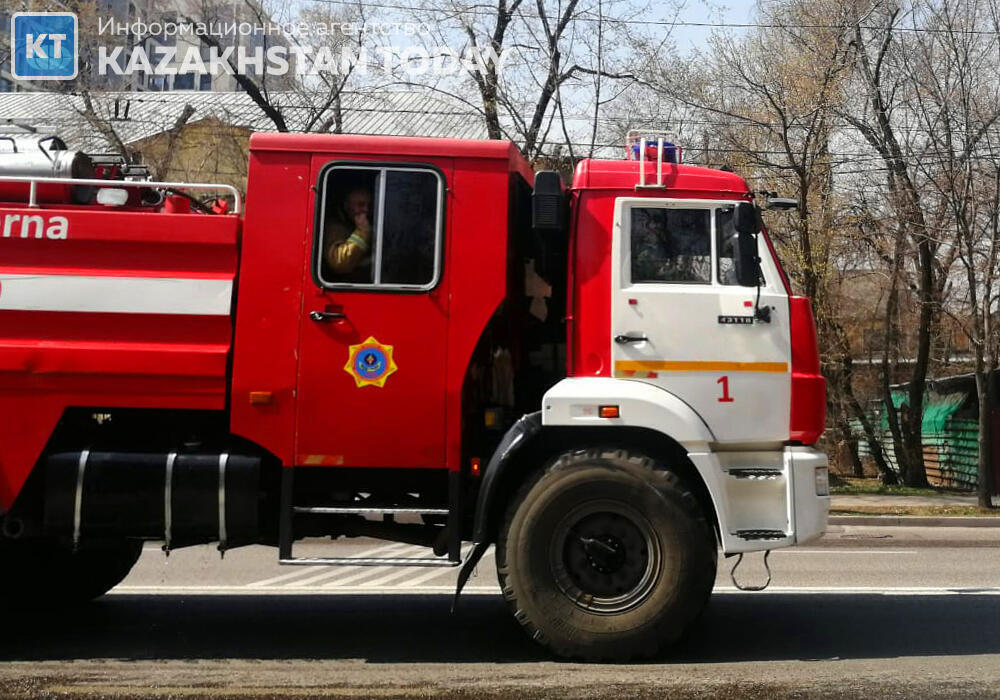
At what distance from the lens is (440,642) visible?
6.71 metres

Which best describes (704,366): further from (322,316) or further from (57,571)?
(57,571)

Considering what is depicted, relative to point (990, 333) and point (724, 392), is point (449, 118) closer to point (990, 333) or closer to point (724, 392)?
point (990, 333)

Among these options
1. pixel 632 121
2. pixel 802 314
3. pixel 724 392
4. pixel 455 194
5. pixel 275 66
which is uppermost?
pixel 275 66

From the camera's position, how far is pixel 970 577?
31.9 feet

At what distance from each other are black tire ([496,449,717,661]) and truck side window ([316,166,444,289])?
145cm

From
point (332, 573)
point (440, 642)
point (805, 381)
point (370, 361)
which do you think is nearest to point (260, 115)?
point (332, 573)

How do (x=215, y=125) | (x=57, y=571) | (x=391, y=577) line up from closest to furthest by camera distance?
(x=57, y=571) → (x=391, y=577) → (x=215, y=125)

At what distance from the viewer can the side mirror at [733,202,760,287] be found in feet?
20.6

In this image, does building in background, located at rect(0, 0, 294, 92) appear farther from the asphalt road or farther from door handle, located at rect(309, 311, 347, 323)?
door handle, located at rect(309, 311, 347, 323)

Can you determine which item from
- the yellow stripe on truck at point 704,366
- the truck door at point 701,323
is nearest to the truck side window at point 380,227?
the truck door at point 701,323

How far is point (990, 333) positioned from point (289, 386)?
17.1m

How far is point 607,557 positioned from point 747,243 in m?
2.01

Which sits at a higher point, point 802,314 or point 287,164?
point 287,164

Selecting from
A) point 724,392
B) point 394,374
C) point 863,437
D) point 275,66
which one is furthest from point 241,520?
point 863,437
